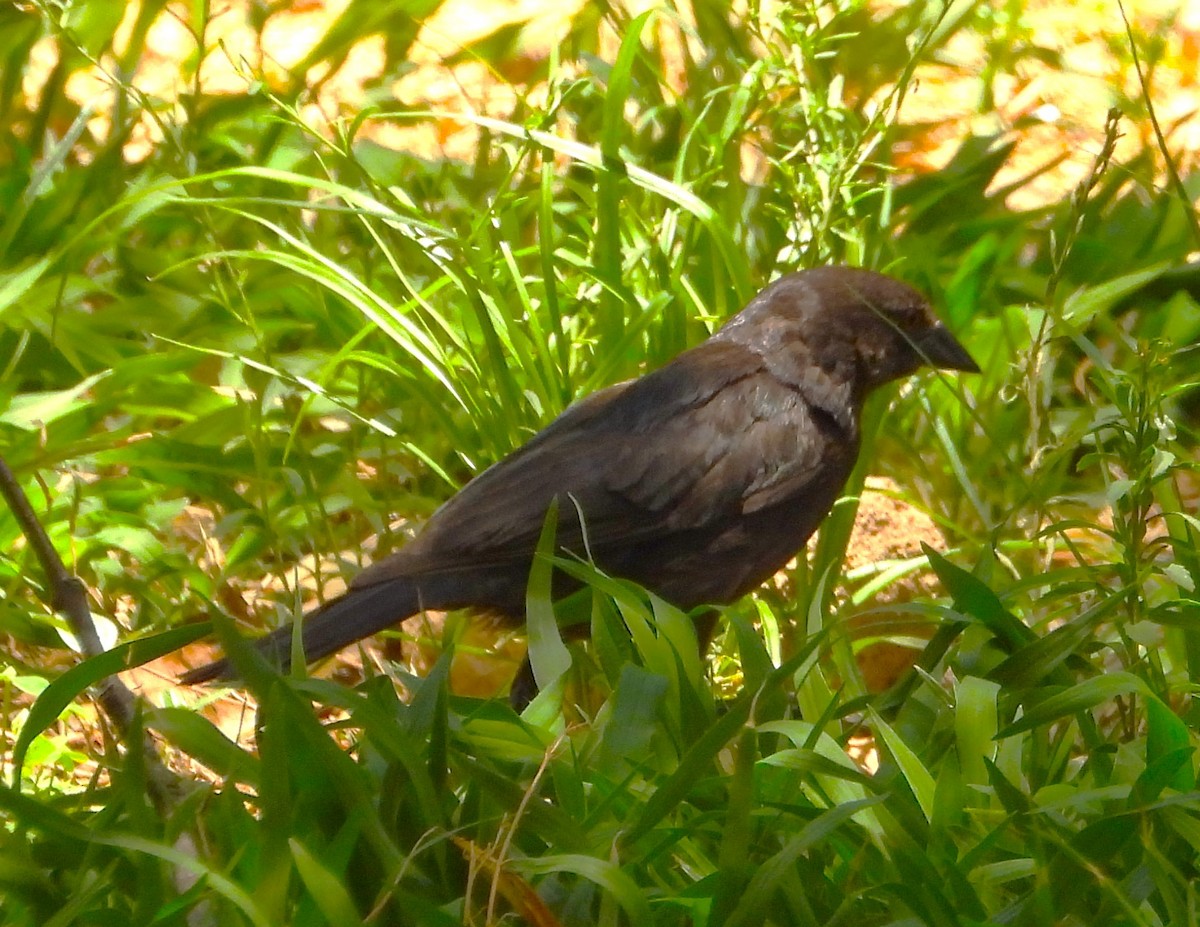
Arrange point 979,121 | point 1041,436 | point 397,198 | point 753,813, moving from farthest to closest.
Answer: point 979,121, point 397,198, point 1041,436, point 753,813

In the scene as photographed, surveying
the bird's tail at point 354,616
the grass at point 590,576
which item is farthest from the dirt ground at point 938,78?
the bird's tail at point 354,616

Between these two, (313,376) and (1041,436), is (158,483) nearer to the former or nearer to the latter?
(313,376)

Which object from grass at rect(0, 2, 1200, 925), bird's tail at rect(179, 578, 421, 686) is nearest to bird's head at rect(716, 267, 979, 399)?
grass at rect(0, 2, 1200, 925)

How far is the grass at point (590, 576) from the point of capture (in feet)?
6.27

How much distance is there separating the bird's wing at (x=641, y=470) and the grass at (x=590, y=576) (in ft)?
0.75

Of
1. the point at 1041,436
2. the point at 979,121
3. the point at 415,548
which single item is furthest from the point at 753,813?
the point at 979,121

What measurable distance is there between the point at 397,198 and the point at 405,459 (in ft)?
2.03

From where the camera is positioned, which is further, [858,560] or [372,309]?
Result: [858,560]

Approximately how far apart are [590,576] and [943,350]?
4.43 ft

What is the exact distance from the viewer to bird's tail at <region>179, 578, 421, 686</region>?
277 centimetres

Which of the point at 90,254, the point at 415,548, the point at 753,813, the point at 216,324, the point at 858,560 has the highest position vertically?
the point at 90,254

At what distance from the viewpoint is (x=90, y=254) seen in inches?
159

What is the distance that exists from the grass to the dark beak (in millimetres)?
74

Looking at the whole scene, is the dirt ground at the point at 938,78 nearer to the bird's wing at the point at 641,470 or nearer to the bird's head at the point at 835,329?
the bird's head at the point at 835,329
